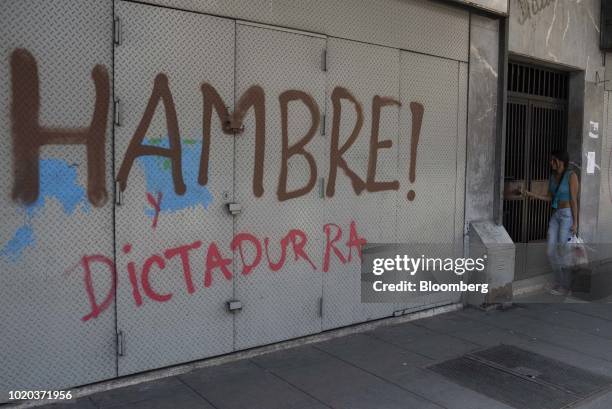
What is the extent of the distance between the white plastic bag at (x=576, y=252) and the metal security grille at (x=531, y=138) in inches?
25.9

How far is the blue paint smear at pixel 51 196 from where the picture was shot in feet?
12.3

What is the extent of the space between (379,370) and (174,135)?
2.65 m

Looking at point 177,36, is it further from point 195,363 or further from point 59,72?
point 195,363

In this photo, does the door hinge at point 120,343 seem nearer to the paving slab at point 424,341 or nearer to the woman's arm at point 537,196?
the paving slab at point 424,341

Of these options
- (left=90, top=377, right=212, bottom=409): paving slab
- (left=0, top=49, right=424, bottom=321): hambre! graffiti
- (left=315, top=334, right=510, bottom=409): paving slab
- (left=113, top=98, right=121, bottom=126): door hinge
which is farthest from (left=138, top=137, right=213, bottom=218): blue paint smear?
(left=315, top=334, right=510, bottom=409): paving slab

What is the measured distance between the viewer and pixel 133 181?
4219mm

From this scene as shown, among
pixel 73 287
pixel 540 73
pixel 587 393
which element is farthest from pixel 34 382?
pixel 540 73

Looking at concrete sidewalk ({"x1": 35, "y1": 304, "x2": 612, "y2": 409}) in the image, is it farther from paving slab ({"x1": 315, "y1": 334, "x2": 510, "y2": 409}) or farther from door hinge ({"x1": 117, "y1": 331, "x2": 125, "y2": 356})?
door hinge ({"x1": 117, "y1": 331, "x2": 125, "y2": 356})

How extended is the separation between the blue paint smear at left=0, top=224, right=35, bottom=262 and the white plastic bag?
6730 mm

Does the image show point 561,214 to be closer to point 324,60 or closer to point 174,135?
point 324,60

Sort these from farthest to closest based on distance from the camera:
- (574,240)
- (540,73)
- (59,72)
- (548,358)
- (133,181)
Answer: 1. (540,73)
2. (574,240)
3. (548,358)
4. (133,181)
5. (59,72)

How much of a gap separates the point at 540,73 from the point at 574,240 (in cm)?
257

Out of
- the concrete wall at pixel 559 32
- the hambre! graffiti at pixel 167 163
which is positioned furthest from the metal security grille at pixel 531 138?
the hambre! graffiti at pixel 167 163

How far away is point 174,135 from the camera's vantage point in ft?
14.4
